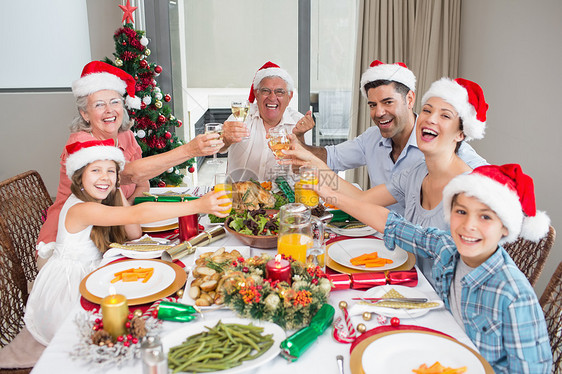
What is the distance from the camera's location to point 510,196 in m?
1.25

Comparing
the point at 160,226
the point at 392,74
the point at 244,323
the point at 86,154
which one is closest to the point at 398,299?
the point at 244,323

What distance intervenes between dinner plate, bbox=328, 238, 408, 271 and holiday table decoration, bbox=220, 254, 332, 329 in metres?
0.32

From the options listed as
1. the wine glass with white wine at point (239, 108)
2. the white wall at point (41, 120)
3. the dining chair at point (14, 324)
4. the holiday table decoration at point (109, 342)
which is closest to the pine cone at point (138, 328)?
the holiday table decoration at point (109, 342)

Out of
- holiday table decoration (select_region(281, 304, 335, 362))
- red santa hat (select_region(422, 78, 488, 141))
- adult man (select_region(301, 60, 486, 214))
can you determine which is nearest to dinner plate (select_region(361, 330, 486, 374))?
holiday table decoration (select_region(281, 304, 335, 362))

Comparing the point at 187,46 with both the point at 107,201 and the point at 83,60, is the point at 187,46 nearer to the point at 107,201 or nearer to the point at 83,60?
the point at 83,60

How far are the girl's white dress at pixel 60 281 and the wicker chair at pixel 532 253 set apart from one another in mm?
1584

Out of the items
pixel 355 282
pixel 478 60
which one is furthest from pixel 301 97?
pixel 355 282

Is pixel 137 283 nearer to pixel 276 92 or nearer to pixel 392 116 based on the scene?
pixel 392 116

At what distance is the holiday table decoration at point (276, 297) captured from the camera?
1157 mm

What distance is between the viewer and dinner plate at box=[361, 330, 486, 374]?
1022 mm

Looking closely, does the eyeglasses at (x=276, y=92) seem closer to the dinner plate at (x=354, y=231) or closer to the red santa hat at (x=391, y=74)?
the red santa hat at (x=391, y=74)

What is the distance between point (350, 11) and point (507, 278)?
3.76 m

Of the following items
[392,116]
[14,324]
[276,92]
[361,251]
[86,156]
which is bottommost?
[14,324]

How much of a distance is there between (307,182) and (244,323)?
0.78 meters
